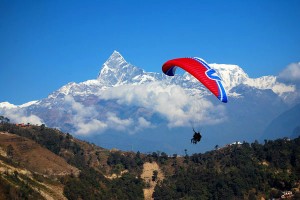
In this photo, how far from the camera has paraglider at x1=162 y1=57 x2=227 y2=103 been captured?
61612 mm

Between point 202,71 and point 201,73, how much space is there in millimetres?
511

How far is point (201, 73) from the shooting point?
65.1 metres

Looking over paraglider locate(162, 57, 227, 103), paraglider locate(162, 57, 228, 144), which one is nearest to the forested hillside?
paraglider locate(162, 57, 227, 103)

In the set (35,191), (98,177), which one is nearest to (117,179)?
(98,177)

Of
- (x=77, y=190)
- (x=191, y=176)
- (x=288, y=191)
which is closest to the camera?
(x=77, y=190)

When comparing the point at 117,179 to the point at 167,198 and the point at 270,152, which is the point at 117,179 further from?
the point at 270,152

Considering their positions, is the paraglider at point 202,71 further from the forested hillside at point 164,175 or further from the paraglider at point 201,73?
the forested hillside at point 164,175

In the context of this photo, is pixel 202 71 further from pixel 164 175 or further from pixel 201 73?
pixel 164 175

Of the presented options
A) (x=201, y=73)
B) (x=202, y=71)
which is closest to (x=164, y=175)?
(x=202, y=71)

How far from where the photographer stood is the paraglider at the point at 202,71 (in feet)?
202

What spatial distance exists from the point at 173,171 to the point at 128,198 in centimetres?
3561

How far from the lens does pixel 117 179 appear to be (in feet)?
584

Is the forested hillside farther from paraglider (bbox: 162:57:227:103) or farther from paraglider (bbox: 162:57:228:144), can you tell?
paraglider (bbox: 162:57:228:144)

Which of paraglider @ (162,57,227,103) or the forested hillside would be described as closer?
paraglider @ (162,57,227,103)
